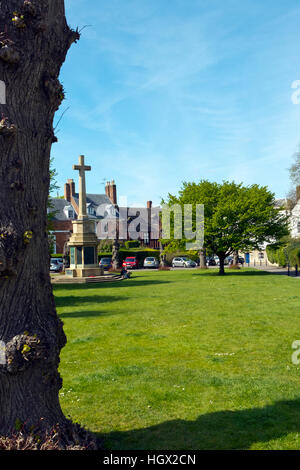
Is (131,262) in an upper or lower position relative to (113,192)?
lower

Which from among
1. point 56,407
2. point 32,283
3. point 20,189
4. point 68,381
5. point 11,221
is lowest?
point 68,381

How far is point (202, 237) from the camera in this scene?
3725cm

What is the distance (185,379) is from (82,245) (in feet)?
89.6

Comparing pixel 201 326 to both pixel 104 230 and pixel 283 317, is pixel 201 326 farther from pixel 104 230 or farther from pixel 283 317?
pixel 104 230

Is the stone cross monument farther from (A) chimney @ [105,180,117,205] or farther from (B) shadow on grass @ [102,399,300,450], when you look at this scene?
(A) chimney @ [105,180,117,205]

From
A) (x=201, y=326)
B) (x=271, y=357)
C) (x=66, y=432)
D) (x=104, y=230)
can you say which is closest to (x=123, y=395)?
(x=66, y=432)

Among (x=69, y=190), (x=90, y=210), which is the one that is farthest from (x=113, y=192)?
(x=69, y=190)

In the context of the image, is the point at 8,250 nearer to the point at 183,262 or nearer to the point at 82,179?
the point at 82,179

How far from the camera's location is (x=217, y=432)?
5539 millimetres

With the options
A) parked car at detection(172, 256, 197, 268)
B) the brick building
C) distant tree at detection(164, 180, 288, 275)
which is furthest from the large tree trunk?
the brick building

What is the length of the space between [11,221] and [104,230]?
6617 cm

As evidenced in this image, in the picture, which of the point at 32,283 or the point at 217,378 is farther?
the point at 217,378

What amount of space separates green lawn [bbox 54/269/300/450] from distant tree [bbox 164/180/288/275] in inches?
860

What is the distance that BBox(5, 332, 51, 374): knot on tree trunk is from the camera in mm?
4281
